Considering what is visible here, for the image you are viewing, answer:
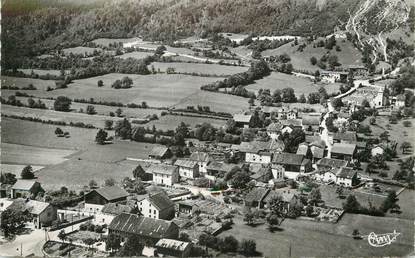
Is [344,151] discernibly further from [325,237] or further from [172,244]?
[172,244]

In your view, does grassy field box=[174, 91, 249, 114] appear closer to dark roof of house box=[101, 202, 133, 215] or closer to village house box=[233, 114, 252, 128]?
village house box=[233, 114, 252, 128]

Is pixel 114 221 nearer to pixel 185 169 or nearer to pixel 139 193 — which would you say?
pixel 139 193

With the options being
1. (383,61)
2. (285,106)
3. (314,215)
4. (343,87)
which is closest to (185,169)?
(314,215)

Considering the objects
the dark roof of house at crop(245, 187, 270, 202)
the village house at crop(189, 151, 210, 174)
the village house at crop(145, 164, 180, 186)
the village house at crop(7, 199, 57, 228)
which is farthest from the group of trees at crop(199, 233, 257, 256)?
the village house at crop(189, 151, 210, 174)

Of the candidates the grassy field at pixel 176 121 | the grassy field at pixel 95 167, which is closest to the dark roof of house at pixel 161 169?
the grassy field at pixel 95 167

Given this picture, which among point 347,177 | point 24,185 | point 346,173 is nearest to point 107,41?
point 24,185

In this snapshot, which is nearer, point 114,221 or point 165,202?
point 114,221

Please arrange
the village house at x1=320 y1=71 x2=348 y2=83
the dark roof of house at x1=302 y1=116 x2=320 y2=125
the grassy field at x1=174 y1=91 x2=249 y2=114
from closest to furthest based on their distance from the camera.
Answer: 1. the dark roof of house at x1=302 y1=116 x2=320 y2=125
2. the grassy field at x1=174 y1=91 x2=249 y2=114
3. the village house at x1=320 y1=71 x2=348 y2=83
